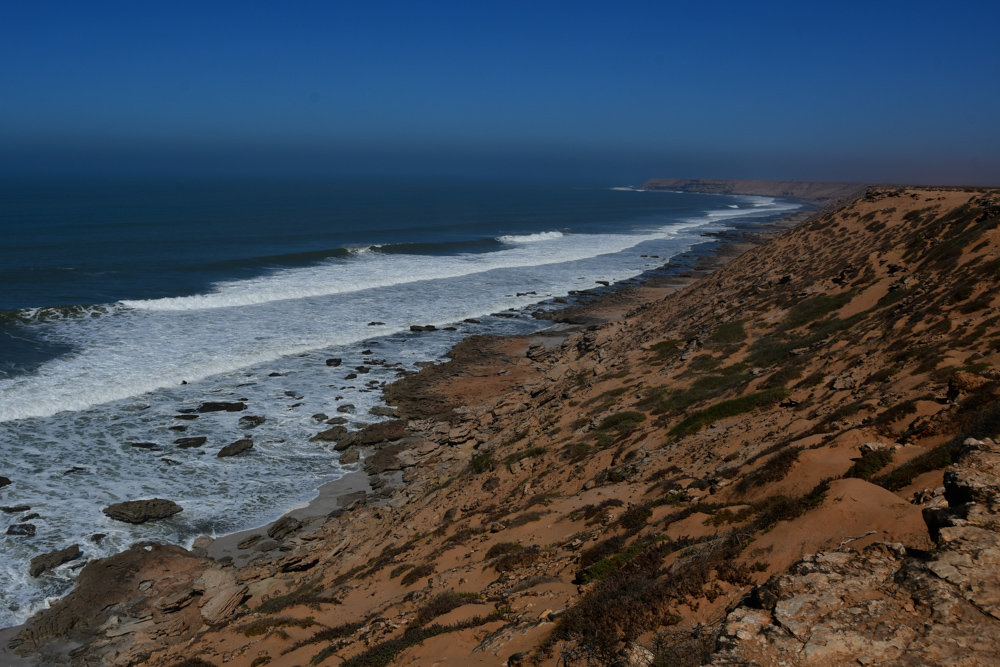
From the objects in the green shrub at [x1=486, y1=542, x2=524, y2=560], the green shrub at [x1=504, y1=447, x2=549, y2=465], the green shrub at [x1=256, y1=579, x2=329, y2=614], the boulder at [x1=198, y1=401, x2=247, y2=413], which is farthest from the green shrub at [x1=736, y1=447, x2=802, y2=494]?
the boulder at [x1=198, y1=401, x2=247, y2=413]

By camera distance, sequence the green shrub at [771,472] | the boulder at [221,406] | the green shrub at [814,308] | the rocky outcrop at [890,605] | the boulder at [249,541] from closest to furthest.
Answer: the rocky outcrop at [890,605]
the green shrub at [771,472]
the boulder at [249,541]
the green shrub at [814,308]
the boulder at [221,406]

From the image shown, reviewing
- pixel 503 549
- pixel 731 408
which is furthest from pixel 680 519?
pixel 731 408

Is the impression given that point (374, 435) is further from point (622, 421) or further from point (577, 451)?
point (622, 421)

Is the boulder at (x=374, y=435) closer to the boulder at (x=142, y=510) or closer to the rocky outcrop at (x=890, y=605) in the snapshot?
the boulder at (x=142, y=510)

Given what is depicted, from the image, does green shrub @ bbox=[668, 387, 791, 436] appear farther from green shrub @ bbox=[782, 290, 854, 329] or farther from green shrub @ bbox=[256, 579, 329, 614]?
green shrub @ bbox=[256, 579, 329, 614]

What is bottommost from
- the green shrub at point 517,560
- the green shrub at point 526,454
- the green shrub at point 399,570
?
the green shrub at point 399,570

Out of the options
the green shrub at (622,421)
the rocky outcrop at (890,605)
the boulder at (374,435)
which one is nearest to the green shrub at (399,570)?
the green shrub at (622,421)

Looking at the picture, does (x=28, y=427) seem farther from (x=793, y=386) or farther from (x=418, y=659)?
(x=793, y=386)
